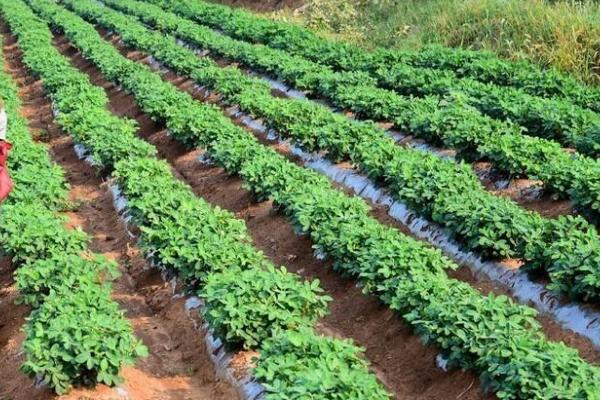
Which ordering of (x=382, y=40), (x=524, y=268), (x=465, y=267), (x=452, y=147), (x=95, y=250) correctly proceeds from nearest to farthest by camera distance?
1. (x=524, y=268)
2. (x=465, y=267)
3. (x=95, y=250)
4. (x=452, y=147)
5. (x=382, y=40)

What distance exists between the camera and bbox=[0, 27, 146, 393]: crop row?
5836 millimetres

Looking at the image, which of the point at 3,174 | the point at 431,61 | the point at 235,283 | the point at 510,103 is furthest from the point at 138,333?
the point at 431,61

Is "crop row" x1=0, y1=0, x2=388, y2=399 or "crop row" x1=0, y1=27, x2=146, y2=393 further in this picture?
"crop row" x1=0, y1=27, x2=146, y2=393

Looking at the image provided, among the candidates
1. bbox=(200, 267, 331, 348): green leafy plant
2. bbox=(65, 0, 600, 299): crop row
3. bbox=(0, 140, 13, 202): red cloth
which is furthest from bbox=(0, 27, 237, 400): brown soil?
bbox=(65, 0, 600, 299): crop row

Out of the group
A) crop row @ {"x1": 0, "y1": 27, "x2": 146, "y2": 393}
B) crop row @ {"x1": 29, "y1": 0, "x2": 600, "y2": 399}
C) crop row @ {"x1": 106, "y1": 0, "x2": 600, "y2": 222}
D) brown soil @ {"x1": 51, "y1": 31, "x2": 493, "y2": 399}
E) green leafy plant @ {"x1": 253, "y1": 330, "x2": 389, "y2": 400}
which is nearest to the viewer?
green leafy plant @ {"x1": 253, "y1": 330, "x2": 389, "y2": 400}

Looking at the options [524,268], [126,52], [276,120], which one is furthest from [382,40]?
[524,268]

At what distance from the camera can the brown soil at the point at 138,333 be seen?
6.43 m

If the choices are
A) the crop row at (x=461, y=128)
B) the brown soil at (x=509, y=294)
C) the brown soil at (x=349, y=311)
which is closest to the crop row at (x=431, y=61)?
the crop row at (x=461, y=128)

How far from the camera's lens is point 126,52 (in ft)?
75.5

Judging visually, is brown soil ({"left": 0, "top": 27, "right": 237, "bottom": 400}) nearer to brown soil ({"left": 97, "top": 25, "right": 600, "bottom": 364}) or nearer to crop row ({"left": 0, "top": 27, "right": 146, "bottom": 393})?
crop row ({"left": 0, "top": 27, "right": 146, "bottom": 393})

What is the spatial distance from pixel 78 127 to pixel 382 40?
10.2 meters

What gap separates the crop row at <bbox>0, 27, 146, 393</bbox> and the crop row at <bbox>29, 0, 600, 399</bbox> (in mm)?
2106

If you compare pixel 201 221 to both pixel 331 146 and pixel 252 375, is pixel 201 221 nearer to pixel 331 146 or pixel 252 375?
pixel 252 375

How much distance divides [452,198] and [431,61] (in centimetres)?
831
